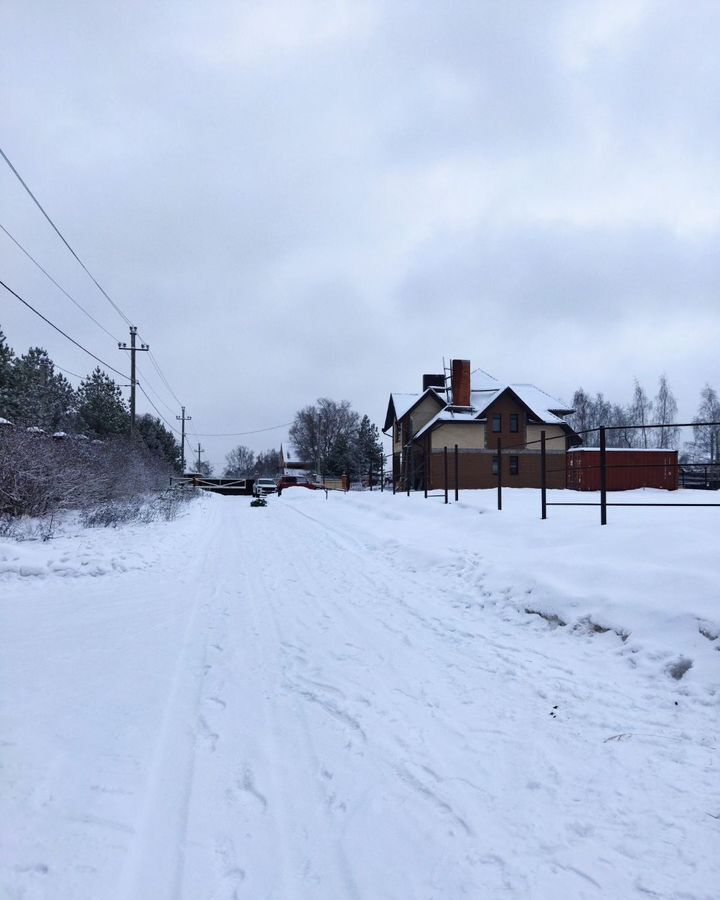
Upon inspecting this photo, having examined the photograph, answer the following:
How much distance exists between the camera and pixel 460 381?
126ft

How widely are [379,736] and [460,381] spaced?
3622 centimetres

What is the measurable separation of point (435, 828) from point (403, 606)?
4.22 metres

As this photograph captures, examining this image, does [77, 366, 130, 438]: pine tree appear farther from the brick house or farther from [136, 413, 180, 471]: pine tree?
the brick house

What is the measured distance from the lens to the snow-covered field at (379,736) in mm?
2377

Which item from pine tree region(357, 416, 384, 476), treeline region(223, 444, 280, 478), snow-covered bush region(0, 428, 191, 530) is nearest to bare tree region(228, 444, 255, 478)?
treeline region(223, 444, 280, 478)

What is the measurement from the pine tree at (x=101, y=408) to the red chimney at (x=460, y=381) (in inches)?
982

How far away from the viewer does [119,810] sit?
8.98 ft

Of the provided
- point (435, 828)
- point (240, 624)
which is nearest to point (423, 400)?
point (240, 624)

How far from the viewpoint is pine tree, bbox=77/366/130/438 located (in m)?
43.2

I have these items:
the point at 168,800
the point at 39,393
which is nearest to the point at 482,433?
the point at 39,393

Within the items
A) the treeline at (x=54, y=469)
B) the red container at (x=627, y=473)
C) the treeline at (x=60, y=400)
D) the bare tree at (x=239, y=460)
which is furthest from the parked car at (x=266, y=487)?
the bare tree at (x=239, y=460)

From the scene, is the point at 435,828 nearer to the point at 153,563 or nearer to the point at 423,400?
the point at 153,563

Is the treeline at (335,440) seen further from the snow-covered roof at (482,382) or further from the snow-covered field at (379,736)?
the snow-covered field at (379,736)

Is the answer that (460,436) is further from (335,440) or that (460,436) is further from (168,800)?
(335,440)
